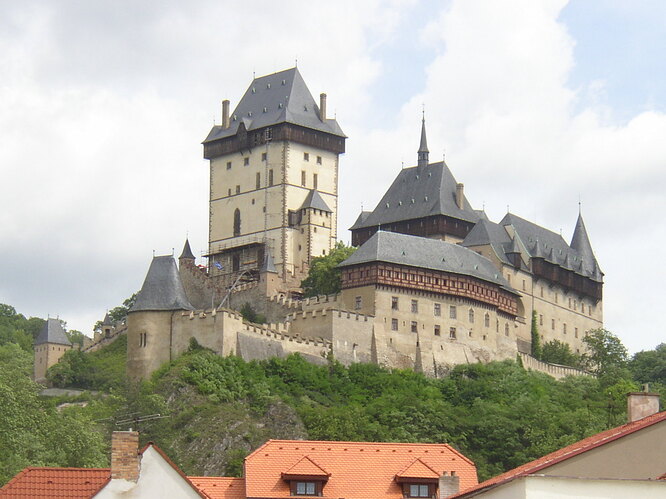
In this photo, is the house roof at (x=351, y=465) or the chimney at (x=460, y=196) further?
the chimney at (x=460, y=196)

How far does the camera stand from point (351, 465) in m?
41.6

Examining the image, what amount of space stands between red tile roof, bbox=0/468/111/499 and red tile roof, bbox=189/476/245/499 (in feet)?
20.8

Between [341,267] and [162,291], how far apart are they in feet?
39.9

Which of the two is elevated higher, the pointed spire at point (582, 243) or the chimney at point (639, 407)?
the pointed spire at point (582, 243)

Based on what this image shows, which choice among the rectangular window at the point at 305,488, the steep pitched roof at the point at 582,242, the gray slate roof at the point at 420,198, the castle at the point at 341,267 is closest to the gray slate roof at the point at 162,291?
the castle at the point at 341,267

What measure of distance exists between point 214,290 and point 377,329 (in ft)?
54.5

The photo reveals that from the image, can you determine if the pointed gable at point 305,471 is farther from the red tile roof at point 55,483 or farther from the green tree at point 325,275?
the green tree at point 325,275

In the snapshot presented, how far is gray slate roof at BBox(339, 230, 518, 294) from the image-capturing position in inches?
3848

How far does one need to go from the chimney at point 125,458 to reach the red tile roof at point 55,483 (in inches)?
21.7

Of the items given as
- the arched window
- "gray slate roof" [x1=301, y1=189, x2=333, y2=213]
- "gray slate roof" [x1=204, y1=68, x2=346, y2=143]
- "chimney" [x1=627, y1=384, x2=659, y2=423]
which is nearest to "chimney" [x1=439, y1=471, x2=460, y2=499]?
"chimney" [x1=627, y1=384, x2=659, y2=423]

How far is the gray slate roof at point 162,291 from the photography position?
9031 centimetres

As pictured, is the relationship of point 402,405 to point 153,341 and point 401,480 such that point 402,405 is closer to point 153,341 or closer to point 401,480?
point 153,341

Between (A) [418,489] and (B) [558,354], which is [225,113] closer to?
(B) [558,354]

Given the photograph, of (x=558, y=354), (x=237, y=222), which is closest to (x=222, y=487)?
(x=558, y=354)
